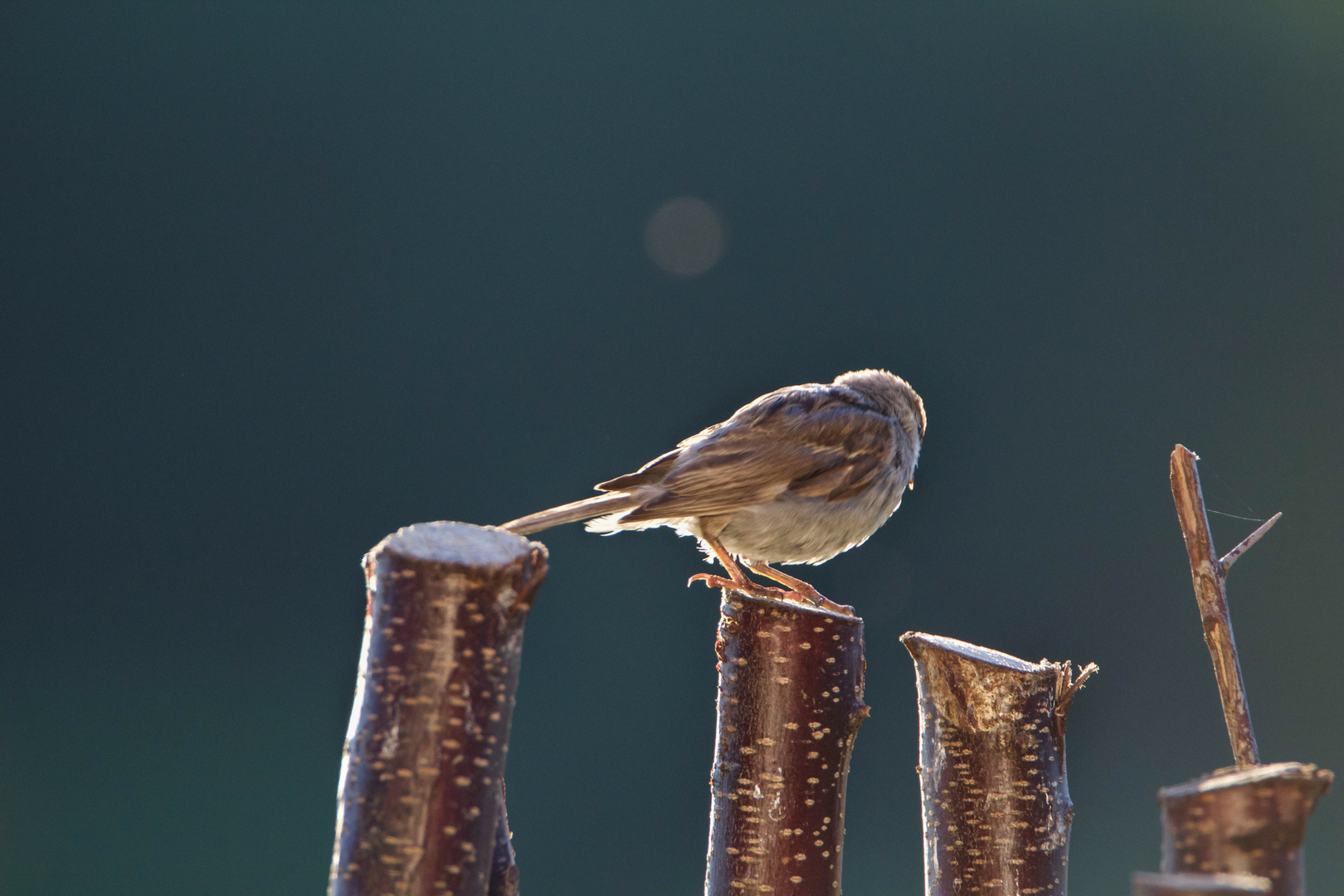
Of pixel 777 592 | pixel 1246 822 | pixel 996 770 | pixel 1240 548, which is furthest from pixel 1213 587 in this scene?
pixel 777 592

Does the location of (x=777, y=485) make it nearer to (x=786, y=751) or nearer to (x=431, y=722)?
(x=786, y=751)

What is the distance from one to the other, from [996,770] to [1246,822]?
83 cm

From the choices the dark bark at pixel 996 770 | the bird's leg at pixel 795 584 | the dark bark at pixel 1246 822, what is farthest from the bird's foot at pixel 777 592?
the dark bark at pixel 1246 822

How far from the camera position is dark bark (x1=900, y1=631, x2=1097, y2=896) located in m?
2.17

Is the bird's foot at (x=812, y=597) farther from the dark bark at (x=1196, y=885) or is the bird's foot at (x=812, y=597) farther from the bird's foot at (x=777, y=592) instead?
the dark bark at (x=1196, y=885)

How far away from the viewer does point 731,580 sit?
288 centimetres

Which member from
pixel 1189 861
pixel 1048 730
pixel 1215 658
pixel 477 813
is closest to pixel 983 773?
pixel 1048 730

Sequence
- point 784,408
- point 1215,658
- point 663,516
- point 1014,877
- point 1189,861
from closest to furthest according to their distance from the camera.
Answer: point 1189,861 < point 1215,658 < point 1014,877 < point 663,516 < point 784,408

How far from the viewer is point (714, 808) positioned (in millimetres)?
2225

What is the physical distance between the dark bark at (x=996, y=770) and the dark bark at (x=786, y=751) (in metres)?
0.19

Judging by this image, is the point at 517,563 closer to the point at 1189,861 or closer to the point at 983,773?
the point at 1189,861

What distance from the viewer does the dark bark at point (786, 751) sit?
2129 mm

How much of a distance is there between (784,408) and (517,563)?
6.43ft

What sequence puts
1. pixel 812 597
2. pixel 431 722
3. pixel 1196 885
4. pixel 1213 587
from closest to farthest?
pixel 1196 885, pixel 431 722, pixel 1213 587, pixel 812 597
